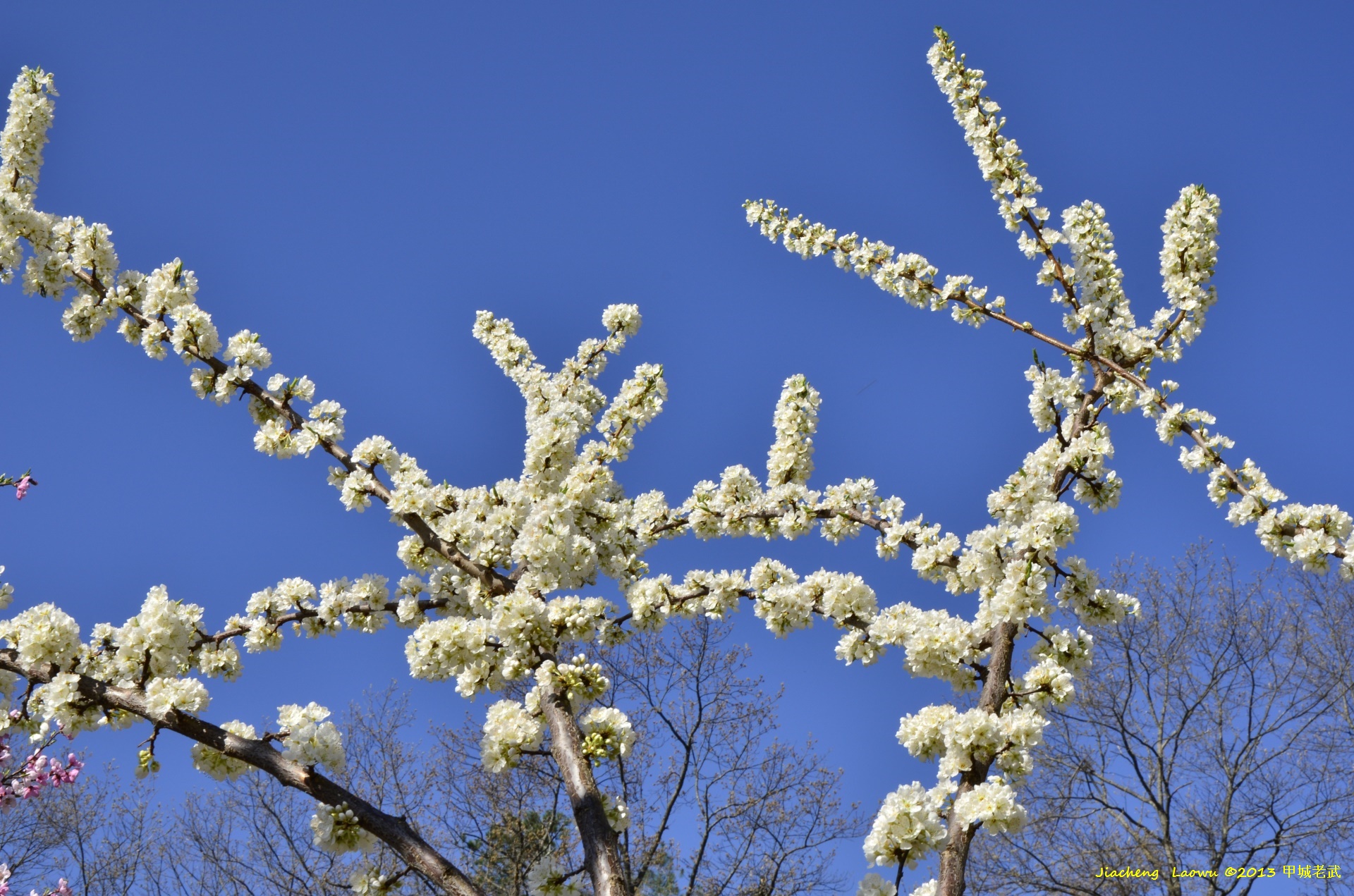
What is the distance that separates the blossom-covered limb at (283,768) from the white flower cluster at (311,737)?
0.10m

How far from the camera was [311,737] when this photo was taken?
3.70 metres

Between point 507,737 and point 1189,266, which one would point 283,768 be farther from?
point 1189,266

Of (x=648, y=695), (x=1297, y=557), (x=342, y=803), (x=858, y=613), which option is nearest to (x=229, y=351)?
(x=342, y=803)

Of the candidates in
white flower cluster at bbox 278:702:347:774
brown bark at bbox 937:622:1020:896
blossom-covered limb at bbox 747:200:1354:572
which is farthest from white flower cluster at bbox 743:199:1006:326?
white flower cluster at bbox 278:702:347:774

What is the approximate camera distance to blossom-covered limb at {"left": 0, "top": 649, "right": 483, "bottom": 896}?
337cm

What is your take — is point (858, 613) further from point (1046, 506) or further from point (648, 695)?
point (648, 695)

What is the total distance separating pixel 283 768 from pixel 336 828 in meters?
0.31

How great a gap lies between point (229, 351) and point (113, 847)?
1529 cm

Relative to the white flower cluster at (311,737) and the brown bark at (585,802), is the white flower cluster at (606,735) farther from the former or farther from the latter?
the white flower cluster at (311,737)

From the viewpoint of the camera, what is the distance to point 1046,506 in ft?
13.4

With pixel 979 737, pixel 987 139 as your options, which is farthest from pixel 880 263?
pixel 979 737

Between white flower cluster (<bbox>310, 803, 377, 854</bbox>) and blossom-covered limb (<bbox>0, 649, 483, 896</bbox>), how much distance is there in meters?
0.02

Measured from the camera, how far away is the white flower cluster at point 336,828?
3.49 meters

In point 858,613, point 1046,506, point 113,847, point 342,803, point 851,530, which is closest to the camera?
point 342,803
